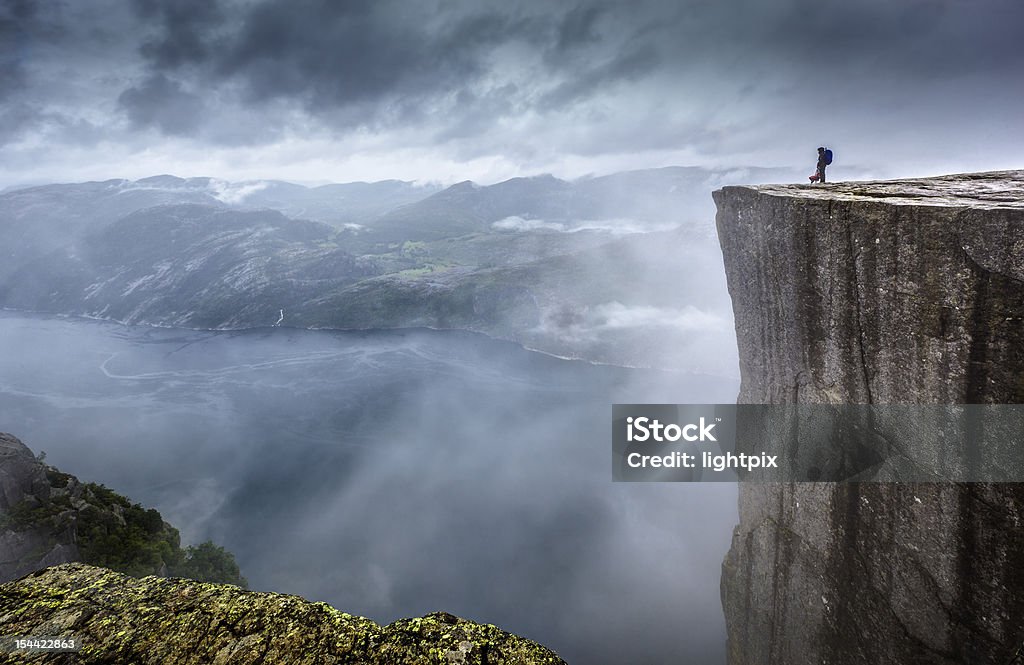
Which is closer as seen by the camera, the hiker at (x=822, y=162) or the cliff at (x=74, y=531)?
the hiker at (x=822, y=162)

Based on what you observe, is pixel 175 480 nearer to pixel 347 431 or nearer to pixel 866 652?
pixel 347 431

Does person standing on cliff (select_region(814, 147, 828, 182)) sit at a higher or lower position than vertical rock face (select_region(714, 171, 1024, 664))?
higher

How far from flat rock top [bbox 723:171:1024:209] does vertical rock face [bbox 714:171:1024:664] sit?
77 mm

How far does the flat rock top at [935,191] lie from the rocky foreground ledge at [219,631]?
658 inches

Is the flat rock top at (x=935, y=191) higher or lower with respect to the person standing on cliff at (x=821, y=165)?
lower

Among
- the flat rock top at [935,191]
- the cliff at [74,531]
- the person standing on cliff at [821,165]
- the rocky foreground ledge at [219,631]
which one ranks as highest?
the person standing on cliff at [821,165]

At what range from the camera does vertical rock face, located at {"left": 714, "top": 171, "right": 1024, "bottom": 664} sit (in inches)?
525

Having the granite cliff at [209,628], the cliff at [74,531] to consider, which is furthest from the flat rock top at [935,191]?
the cliff at [74,531]

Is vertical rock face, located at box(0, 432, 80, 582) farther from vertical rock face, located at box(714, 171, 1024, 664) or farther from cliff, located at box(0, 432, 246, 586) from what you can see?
vertical rock face, located at box(714, 171, 1024, 664)

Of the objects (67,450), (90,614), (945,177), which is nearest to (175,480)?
(67,450)

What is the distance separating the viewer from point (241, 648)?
7617 mm
